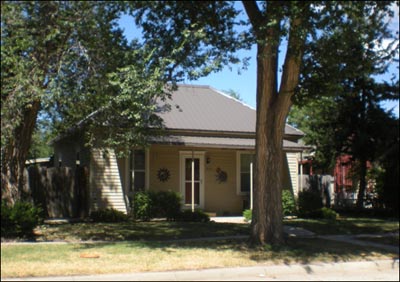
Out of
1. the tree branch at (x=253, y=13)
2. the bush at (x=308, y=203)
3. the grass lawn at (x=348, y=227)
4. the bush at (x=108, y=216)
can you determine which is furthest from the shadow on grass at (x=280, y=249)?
the bush at (x=308, y=203)

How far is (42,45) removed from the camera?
1159 cm

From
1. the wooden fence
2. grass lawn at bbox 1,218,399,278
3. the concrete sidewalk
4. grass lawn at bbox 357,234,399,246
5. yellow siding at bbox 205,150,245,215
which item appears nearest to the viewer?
the concrete sidewalk

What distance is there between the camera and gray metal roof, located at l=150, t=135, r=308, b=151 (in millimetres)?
19359

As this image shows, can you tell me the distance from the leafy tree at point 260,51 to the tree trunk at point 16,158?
12.3 ft

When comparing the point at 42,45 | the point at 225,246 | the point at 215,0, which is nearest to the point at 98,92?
the point at 42,45

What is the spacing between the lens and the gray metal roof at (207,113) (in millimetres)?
21078

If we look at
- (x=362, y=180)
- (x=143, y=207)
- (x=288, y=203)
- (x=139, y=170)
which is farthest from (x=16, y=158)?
(x=362, y=180)

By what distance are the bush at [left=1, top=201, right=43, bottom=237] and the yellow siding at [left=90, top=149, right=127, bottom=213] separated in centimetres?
640

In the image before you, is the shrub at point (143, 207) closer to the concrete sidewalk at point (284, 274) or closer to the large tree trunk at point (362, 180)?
the concrete sidewalk at point (284, 274)

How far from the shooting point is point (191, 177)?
69.5 ft

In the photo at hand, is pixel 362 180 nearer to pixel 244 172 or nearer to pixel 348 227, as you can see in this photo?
pixel 244 172

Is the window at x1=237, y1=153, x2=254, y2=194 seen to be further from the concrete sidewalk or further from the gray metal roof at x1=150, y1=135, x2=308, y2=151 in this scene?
the concrete sidewalk

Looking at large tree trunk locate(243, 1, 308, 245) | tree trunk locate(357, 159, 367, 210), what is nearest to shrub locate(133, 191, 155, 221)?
large tree trunk locate(243, 1, 308, 245)

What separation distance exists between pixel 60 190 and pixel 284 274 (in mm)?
11872
